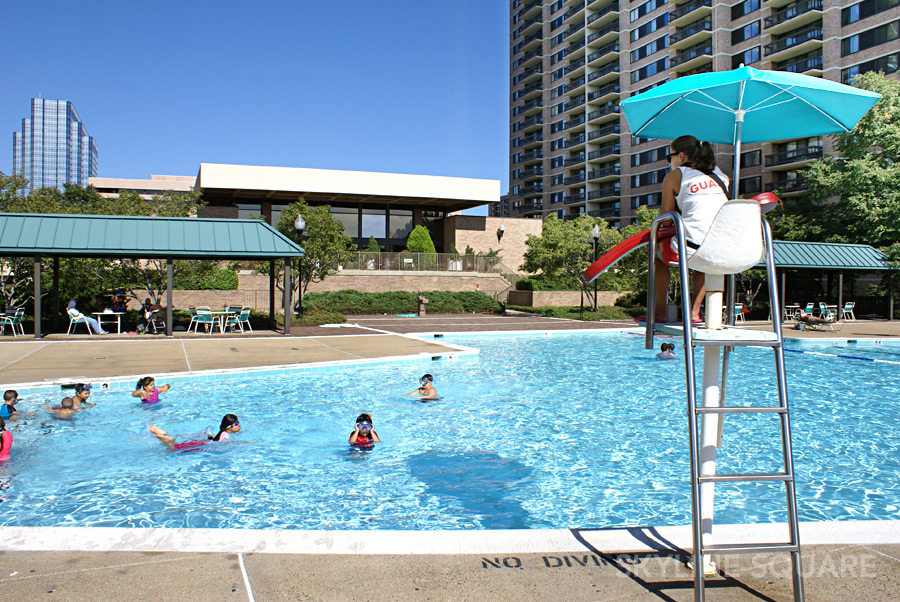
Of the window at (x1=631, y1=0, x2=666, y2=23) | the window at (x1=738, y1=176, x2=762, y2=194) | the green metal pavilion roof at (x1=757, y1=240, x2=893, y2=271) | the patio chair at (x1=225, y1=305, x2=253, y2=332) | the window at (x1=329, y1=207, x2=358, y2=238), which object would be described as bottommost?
the patio chair at (x1=225, y1=305, x2=253, y2=332)

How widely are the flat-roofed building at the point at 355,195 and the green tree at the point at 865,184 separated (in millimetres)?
20993

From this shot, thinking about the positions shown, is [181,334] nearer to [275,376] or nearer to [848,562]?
[275,376]

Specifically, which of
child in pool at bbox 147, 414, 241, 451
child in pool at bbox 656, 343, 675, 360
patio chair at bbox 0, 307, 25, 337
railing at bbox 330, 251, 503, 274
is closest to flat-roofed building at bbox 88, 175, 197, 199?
railing at bbox 330, 251, 503, 274

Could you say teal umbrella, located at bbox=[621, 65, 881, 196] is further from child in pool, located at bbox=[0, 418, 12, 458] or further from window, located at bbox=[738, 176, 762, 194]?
window, located at bbox=[738, 176, 762, 194]

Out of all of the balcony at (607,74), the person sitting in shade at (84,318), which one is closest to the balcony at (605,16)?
the balcony at (607,74)

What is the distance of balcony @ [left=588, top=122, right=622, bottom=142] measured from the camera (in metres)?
74.6

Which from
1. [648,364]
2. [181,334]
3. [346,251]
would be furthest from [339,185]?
[648,364]

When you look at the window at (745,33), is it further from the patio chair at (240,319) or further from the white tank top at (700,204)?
the white tank top at (700,204)

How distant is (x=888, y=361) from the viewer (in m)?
17.5

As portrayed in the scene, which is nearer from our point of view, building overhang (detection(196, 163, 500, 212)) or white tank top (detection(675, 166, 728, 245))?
white tank top (detection(675, 166, 728, 245))

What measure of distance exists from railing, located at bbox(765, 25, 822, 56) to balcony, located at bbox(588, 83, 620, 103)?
784 inches

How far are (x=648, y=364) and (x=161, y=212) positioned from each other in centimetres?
2173

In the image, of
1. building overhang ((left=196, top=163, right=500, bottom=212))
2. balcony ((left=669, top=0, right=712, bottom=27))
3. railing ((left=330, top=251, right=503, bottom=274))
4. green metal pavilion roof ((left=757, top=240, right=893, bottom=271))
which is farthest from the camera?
balcony ((left=669, top=0, right=712, bottom=27))

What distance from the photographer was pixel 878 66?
4834 centimetres
